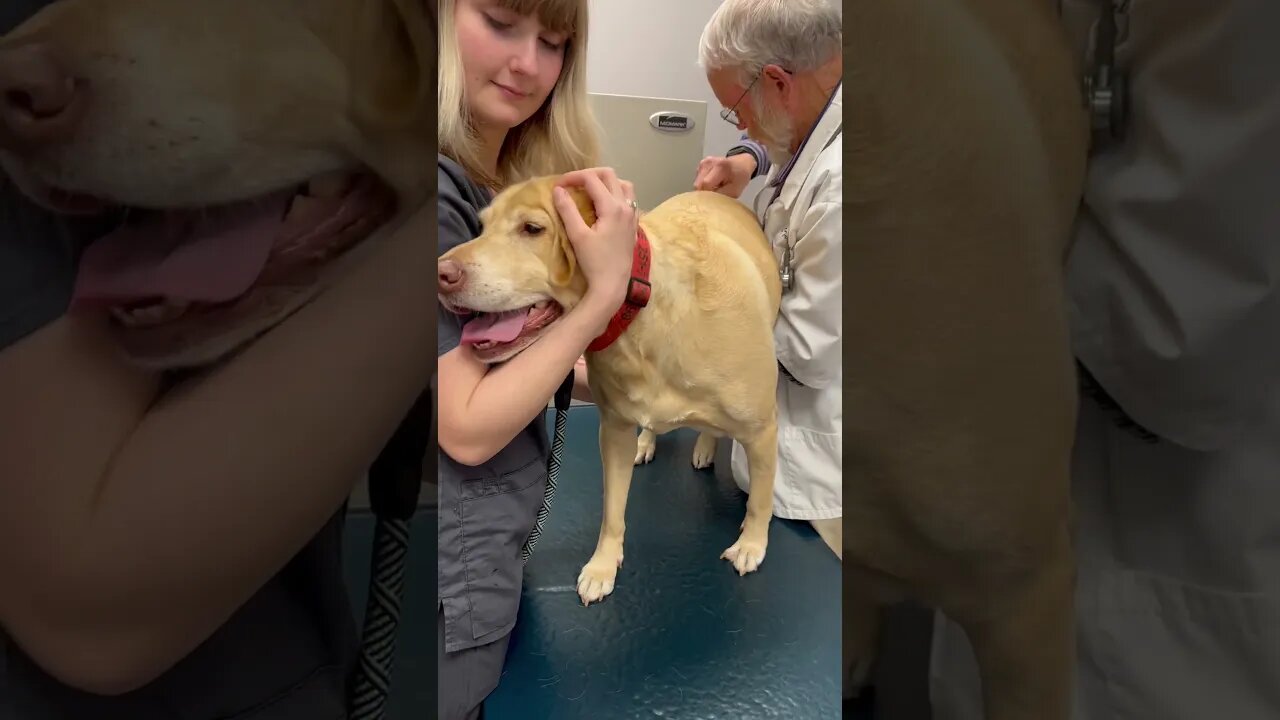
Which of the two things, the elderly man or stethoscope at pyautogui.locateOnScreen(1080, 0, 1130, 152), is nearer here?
stethoscope at pyautogui.locateOnScreen(1080, 0, 1130, 152)

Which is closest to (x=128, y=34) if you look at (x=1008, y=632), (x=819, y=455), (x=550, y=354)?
(x=550, y=354)

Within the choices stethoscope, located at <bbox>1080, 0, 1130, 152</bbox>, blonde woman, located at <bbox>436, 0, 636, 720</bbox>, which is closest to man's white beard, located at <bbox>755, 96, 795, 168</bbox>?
blonde woman, located at <bbox>436, 0, 636, 720</bbox>

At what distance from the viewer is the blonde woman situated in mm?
291

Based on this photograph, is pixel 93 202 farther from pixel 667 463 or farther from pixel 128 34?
pixel 667 463

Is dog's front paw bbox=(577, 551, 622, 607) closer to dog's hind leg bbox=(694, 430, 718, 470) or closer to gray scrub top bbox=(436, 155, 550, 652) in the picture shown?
gray scrub top bbox=(436, 155, 550, 652)

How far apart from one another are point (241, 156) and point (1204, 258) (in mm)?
307

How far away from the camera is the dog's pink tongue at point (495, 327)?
33 centimetres

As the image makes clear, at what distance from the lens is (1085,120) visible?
0.21m

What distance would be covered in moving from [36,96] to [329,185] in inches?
2.8

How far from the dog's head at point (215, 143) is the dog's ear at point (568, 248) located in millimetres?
166

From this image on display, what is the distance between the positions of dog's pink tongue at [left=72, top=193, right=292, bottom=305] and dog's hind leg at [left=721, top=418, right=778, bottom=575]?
1.31 ft

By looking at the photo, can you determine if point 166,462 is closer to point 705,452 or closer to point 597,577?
point 597,577

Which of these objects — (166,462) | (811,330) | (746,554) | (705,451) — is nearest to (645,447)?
(705,451)

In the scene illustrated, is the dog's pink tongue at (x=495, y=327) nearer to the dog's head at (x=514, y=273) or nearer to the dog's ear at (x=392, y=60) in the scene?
the dog's head at (x=514, y=273)
